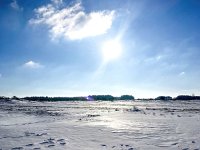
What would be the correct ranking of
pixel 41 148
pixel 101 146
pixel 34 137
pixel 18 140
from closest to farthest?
pixel 41 148
pixel 101 146
pixel 18 140
pixel 34 137

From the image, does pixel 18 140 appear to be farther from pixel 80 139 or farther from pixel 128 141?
pixel 128 141

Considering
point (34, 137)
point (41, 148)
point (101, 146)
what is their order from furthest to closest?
point (34, 137) < point (101, 146) < point (41, 148)

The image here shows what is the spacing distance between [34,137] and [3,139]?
1408mm

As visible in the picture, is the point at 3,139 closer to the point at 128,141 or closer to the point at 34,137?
the point at 34,137

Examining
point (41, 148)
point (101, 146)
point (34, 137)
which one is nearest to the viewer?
point (41, 148)

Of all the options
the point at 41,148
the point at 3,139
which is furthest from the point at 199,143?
the point at 3,139

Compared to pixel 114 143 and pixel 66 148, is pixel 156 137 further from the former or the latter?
pixel 66 148

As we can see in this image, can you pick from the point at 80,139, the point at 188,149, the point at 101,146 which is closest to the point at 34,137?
the point at 80,139

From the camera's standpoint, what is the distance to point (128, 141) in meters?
12.1

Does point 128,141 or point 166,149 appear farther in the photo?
point 128,141

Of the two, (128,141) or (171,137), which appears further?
(171,137)

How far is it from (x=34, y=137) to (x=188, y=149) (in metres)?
7.04

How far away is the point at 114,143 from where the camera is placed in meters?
11.6

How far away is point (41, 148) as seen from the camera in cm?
1022
